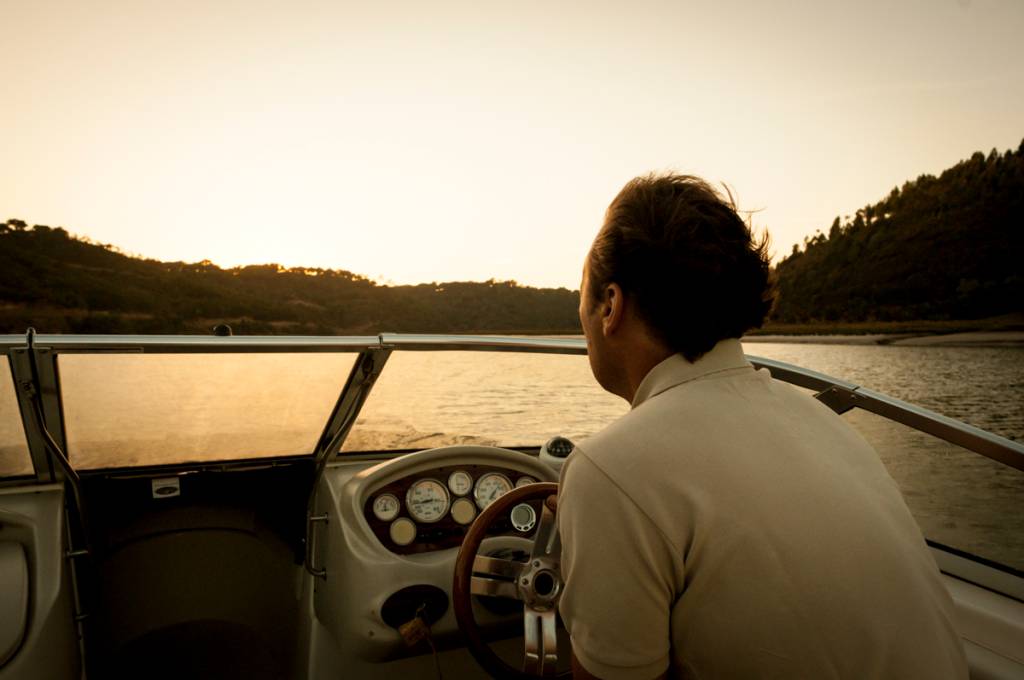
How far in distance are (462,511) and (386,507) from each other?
30cm

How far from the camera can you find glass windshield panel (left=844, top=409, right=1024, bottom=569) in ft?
6.88

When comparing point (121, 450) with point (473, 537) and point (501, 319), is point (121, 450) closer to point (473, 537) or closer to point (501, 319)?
point (473, 537)

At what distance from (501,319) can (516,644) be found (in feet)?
13.2

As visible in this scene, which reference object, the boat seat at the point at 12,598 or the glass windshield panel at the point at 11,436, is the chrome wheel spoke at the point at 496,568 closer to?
the boat seat at the point at 12,598

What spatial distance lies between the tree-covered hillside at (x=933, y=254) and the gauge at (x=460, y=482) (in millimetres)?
26244

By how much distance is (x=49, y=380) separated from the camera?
78.3 inches

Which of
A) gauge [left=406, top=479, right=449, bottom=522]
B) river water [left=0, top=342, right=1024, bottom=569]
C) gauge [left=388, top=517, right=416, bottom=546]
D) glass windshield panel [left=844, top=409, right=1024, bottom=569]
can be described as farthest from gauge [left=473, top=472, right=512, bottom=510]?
glass windshield panel [left=844, top=409, right=1024, bottom=569]

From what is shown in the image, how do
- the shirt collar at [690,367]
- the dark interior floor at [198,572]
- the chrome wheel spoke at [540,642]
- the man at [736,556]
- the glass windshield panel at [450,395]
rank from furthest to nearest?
the glass windshield panel at [450,395] < the dark interior floor at [198,572] < the chrome wheel spoke at [540,642] < the shirt collar at [690,367] < the man at [736,556]

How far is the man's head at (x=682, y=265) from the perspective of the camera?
990 millimetres

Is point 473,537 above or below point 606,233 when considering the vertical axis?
below

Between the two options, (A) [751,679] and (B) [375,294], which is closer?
(A) [751,679]

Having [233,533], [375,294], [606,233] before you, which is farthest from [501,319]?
[606,233]

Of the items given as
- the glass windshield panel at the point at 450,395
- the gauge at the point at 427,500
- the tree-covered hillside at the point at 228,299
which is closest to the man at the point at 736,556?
the tree-covered hillside at the point at 228,299

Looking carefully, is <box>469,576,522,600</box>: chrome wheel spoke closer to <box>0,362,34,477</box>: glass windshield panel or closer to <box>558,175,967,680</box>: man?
<box>558,175,967,680</box>: man
